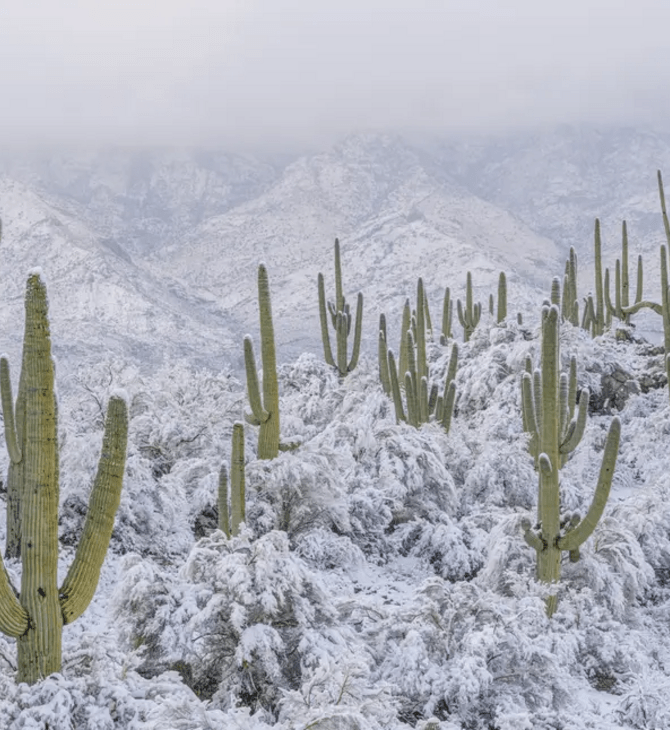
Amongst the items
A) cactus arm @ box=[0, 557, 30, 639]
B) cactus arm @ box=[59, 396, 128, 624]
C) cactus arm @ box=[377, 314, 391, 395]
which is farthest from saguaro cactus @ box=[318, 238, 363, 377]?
cactus arm @ box=[0, 557, 30, 639]

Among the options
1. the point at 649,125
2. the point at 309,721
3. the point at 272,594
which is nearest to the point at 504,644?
the point at 272,594

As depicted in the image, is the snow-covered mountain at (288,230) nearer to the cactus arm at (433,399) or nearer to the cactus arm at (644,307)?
the cactus arm at (644,307)

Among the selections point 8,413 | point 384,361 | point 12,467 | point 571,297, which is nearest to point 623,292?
point 571,297

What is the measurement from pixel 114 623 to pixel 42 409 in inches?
94.0

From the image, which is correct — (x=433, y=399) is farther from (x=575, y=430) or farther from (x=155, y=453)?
(x=155, y=453)

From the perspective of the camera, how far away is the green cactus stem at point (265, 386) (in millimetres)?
8703

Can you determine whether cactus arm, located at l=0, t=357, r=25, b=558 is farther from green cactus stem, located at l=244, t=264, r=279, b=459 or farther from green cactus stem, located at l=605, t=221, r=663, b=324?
green cactus stem, located at l=605, t=221, r=663, b=324

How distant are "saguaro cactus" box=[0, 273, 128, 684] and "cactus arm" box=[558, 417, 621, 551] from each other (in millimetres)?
5059

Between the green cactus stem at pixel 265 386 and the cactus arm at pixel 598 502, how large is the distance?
3617 millimetres

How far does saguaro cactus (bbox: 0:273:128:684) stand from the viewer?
13.6ft

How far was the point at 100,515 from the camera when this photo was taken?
4.36 metres

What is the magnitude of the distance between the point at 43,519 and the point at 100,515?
317 mm

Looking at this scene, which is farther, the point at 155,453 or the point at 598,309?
the point at 598,309

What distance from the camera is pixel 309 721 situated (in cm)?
420
